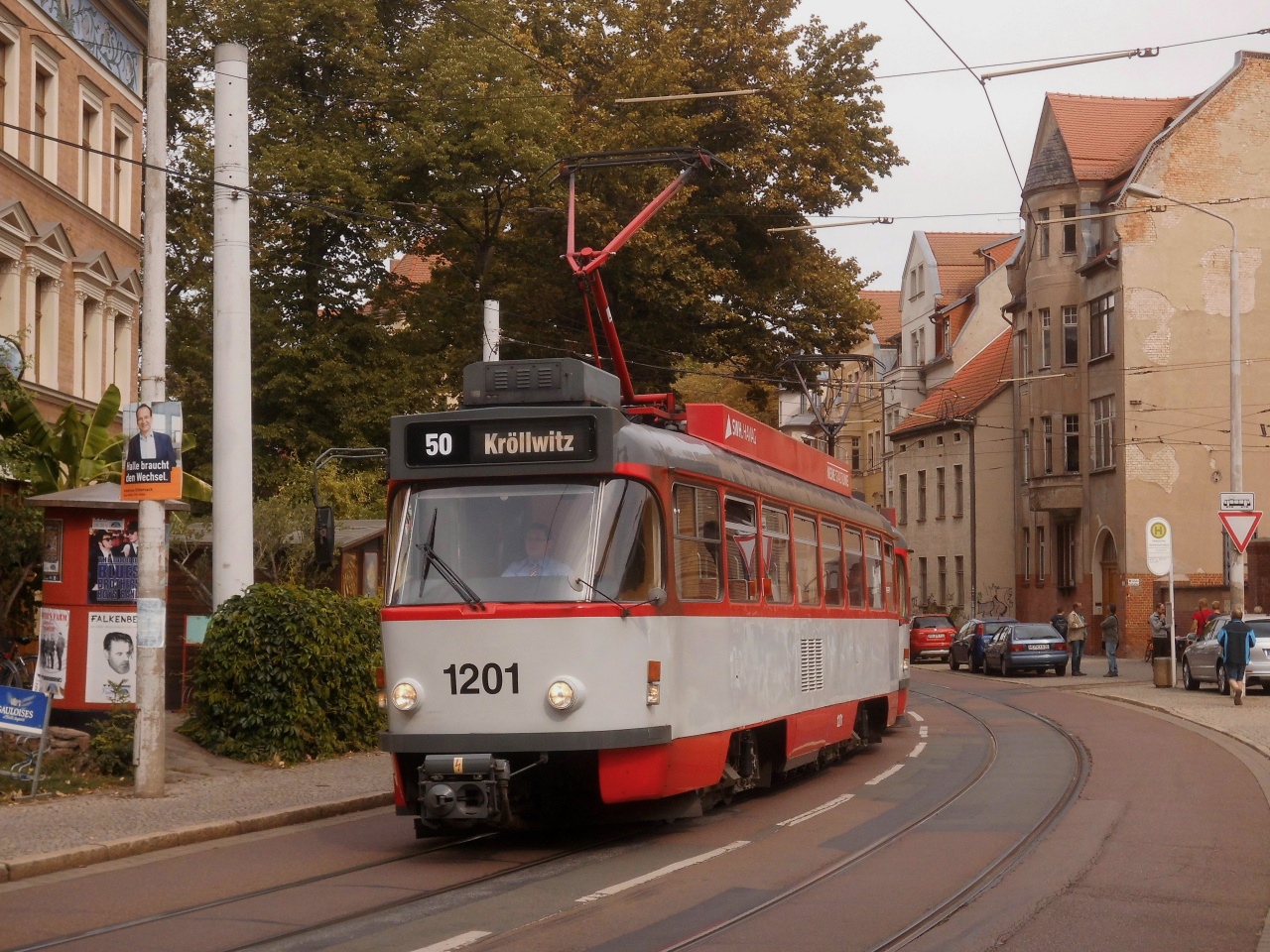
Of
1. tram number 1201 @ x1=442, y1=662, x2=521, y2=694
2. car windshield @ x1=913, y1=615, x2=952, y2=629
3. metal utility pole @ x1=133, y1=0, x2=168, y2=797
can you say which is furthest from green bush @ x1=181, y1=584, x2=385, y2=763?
car windshield @ x1=913, y1=615, x2=952, y2=629

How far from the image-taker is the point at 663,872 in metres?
10.1

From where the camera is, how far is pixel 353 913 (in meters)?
8.78

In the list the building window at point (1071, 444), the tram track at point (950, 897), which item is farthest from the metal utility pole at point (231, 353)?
the building window at point (1071, 444)

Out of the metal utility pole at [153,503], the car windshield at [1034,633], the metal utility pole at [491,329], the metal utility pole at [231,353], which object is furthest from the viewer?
the car windshield at [1034,633]

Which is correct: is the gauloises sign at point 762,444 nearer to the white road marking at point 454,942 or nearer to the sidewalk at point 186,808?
the sidewalk at point 186,808

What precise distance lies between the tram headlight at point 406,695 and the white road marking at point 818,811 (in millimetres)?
3270

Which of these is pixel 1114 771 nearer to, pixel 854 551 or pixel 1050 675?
pixel 854 551

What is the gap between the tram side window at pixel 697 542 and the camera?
11734mm

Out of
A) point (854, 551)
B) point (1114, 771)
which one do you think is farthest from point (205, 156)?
point (1114, 771)

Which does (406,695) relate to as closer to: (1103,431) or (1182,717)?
(1182,717)

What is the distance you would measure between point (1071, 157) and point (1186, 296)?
20.3 feet

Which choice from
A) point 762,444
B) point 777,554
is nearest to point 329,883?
point 777,554

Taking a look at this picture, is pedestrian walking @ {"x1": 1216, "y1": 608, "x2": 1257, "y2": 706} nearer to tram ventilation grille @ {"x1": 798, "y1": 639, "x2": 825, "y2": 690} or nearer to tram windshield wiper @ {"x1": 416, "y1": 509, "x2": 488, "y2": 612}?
tram ventilation grille @ {"x1": 798, "y1": 639, "x2": 825, "y2": 690}

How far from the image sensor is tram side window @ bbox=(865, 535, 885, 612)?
1908cm
